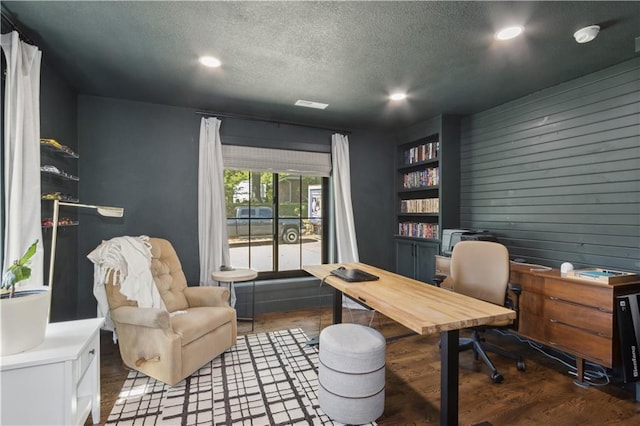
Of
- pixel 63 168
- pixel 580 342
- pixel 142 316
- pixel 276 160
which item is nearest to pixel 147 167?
pixel 63 168

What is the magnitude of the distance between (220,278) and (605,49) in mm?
3678

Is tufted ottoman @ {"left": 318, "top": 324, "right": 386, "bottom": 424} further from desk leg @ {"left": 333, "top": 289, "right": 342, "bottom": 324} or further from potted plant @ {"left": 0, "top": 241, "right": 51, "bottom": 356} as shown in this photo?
potted plant @ {"left": 0, "top": 241, "right": 51, "bottom": 356}

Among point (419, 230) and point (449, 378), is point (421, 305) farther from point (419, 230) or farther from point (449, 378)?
point (419, 230)

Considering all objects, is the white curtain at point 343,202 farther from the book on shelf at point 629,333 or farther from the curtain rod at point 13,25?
the curtain rod at point 13,25

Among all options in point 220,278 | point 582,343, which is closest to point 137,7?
point 220,278

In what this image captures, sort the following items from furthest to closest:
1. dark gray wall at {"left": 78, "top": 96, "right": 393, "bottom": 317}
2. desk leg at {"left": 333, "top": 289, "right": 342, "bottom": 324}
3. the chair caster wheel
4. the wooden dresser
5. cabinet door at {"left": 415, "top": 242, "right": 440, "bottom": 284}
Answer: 1. cabinet door at {"left": 415, "top": 242, "right": 440, "bottom": 284}
2. dark gray wall at {"left": 78, "top": 96, "right": 393, "bottom": 317}
3. desk leg at {"left": 333, "top": 289, "right": 342, "bottom": 324}
4. the chair caster wheel
5. the wooden dresser

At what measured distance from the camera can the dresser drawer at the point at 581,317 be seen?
82.7 inches

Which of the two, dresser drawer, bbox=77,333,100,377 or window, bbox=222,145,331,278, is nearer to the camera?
dresser drawer, bbox=77,333,100,377

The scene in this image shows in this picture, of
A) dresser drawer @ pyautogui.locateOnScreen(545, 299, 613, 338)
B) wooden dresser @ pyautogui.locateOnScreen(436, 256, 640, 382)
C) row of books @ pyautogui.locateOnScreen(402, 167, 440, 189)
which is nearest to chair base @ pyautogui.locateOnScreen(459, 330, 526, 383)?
wooden dresser @ pyautogui.locateOnScreen(436, 256, 640, 382)

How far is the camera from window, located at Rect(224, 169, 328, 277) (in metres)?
3.87

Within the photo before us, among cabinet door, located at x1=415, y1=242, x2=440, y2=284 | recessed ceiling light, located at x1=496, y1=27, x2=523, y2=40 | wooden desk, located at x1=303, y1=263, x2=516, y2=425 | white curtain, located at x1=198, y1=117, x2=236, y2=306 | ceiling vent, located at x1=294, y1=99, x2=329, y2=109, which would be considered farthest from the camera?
cabinet door, located at x1=415, y1=242, x2=440, y2=284

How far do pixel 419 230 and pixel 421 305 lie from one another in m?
2.58

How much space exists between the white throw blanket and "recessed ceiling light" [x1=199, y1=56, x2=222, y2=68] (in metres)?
1.57

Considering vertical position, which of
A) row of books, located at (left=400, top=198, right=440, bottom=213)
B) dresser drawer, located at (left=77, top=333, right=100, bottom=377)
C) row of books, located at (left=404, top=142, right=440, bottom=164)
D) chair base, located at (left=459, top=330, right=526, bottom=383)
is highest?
row of books, located at (left=404, top=142, right=440, bottom=164)
